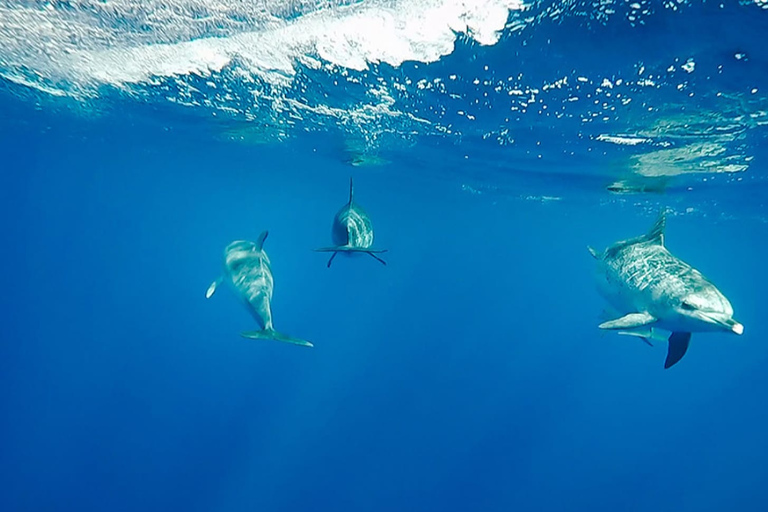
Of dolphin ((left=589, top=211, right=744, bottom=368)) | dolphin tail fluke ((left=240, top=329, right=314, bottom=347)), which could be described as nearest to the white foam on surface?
dolphin ((left=589, top=211, right=744, bottom=368))

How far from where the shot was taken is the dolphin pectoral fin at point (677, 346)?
6414 mm

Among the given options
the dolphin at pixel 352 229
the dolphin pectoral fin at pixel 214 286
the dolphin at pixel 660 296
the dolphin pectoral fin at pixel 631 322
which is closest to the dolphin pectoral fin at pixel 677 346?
the dolphin at pixel 660 296

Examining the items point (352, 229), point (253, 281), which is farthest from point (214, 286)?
point (352, 229)

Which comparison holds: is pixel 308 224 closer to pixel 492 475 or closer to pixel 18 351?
pixel 18 351

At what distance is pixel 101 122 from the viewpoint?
78.8ft

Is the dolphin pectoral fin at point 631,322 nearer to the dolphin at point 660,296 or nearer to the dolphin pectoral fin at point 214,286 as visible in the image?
the dolphin at point 660,296

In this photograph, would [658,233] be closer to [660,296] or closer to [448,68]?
[660,296]

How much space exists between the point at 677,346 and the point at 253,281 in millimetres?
8732

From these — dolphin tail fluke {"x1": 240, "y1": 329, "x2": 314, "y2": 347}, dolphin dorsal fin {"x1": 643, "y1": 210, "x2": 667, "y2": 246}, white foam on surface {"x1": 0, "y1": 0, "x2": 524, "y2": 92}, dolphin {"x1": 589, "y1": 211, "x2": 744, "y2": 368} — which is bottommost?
dolphin tail fluke {"x1": 240, "y1": 329, "x2": 314, "y2": 347}

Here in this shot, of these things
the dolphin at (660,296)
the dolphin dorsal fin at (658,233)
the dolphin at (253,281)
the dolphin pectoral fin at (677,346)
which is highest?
the dolphin dorsal fin at (658,233)

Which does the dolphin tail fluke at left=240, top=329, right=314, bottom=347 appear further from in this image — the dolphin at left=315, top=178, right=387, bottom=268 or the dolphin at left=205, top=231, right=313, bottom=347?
the dolphin at left=315, top=178, right=387, bottom=268

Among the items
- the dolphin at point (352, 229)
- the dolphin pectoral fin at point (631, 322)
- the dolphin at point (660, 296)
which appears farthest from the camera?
the dolphin at point (352, 229)

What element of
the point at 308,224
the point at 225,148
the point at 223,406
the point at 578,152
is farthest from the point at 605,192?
the point at 308,224

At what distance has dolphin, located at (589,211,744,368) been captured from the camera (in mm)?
5812
